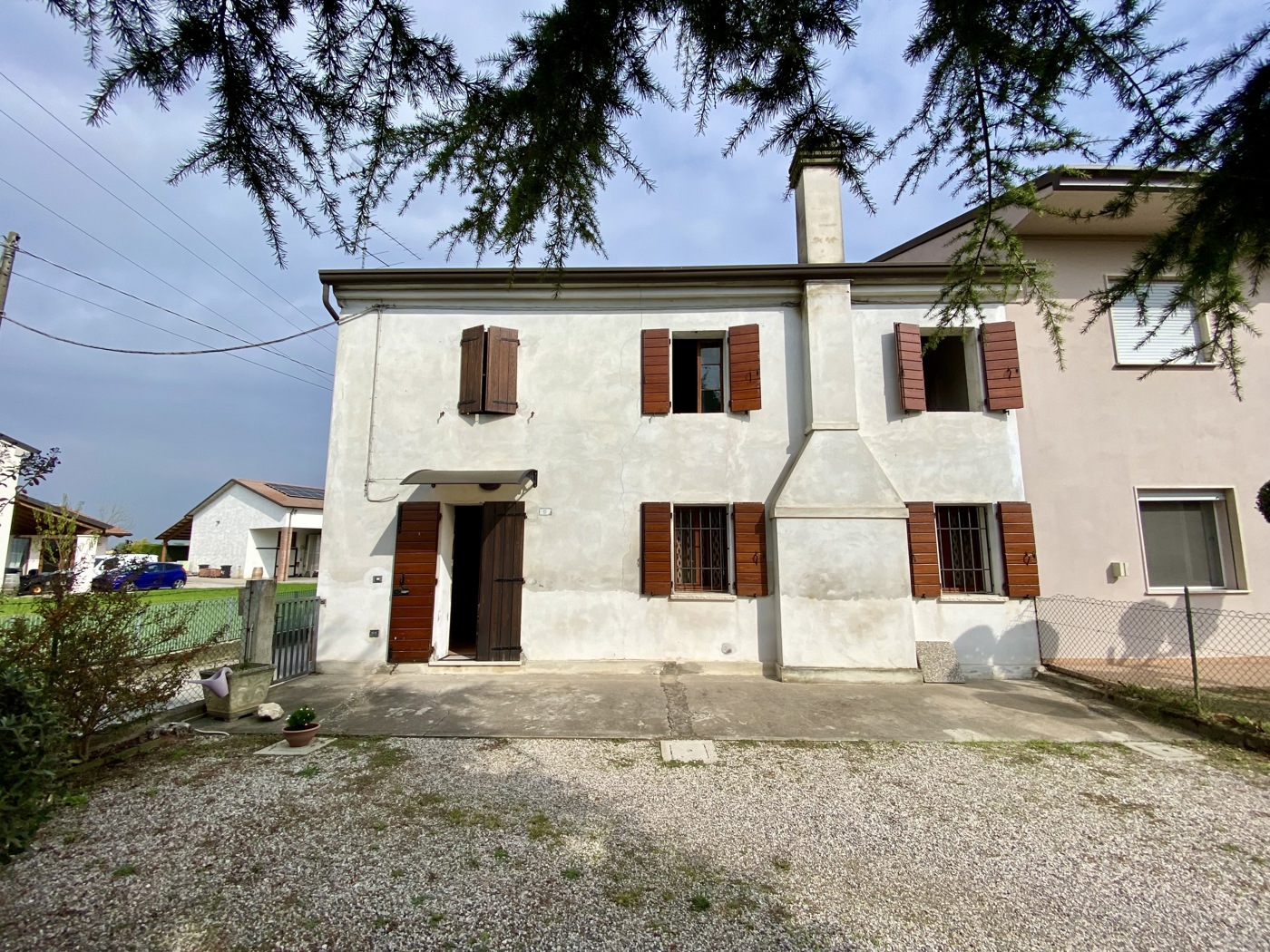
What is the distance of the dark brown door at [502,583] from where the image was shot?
7.62m

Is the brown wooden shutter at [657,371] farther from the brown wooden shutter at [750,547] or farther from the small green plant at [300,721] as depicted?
the small green plant at [300,721]

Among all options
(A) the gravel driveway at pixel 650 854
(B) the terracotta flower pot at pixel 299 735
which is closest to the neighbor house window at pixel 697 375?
(A) the gravel driveway at pixel 650 854

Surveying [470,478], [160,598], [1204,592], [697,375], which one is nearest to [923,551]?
[1204,592]

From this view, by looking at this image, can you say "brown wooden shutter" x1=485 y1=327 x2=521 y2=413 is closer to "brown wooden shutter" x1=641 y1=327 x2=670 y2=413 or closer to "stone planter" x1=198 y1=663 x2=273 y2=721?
"brown wooden shutter" x1=641 y1=327 x2=670 y2=413

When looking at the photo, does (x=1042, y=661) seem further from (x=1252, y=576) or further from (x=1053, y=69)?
(x=1053, y=69)

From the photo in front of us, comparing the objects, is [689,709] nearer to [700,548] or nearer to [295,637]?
[700,548]

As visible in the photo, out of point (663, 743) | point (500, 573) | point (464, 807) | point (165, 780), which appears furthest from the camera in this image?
point (500, 573)

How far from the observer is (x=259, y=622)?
6.03m

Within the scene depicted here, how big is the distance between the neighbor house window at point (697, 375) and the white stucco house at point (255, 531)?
25951 mm

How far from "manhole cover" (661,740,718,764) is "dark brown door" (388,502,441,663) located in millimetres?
4229

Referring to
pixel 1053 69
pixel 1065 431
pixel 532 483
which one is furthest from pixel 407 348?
pixel 1065 431

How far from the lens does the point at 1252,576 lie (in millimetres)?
7664

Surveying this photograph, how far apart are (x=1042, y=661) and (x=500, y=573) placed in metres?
7.97

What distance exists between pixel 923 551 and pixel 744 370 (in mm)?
3788
